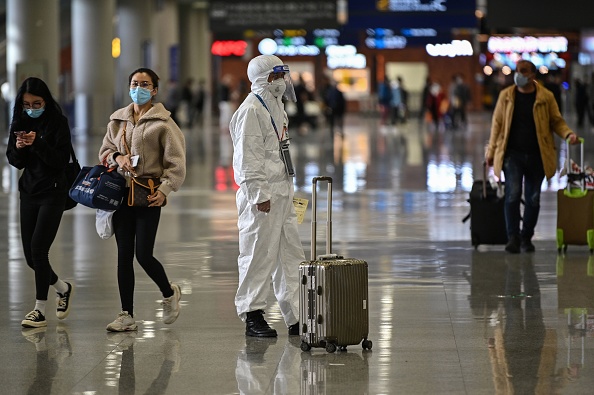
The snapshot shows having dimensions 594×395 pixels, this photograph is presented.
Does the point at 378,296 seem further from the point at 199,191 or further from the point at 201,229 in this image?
→ the point at 199,191

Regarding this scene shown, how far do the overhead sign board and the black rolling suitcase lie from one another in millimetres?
23744

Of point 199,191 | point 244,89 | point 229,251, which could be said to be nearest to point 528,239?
point 229,251

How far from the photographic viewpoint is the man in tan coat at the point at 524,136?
1128cm

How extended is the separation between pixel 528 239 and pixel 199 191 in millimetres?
7729

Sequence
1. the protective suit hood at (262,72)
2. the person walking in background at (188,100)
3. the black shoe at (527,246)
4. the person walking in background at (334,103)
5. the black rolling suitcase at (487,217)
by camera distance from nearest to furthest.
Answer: the protective suit hood at (262,72)
the black shoe at (527,246)
the black rolling suitcase at (487,217)
the person walking in background at (334,103)
the person walking in background at (188,100)

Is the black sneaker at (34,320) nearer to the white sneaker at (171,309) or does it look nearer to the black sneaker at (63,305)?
the black sneaker at (63,305)

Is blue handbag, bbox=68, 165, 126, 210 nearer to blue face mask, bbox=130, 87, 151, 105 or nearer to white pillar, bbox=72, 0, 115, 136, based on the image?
blue face mask, bbox=130, 87, 151, 105

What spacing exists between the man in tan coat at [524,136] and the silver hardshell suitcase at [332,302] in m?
4.46

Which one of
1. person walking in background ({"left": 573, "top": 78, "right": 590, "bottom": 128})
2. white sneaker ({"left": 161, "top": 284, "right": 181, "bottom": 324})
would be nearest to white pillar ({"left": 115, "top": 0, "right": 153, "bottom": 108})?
person walking in background ({"left": 573, "top": 78, "right": 590, "bottom": 128})

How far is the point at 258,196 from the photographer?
7.38 metres

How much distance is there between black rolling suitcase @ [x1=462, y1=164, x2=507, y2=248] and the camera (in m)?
11.8

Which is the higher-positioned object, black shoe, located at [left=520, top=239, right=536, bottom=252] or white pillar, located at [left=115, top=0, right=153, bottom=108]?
white pillar, located at [left=115, top=0, right=153, bottom=108]

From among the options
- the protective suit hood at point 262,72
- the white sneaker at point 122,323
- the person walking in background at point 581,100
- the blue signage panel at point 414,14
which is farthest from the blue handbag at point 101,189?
the person walking in background at point 581,100

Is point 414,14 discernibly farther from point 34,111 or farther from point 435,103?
point 34,111
